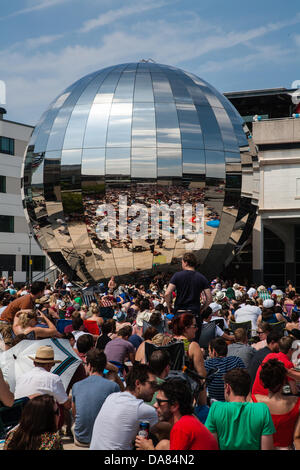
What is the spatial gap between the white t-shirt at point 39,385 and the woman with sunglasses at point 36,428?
1963mm

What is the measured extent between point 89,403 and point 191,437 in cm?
209

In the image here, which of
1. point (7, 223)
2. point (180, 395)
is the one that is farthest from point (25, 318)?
point (7, 223)

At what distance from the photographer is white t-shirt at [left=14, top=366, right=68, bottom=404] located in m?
5.76

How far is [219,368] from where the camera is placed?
6.89 metres

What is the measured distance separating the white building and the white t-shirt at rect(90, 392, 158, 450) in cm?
3887

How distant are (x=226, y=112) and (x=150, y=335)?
11253 millimetres

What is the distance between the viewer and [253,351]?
8156 millimetres

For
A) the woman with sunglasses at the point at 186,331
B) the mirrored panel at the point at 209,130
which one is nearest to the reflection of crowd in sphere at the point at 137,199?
the mirrored panel at the point at 209,130

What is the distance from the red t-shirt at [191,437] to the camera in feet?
13.4

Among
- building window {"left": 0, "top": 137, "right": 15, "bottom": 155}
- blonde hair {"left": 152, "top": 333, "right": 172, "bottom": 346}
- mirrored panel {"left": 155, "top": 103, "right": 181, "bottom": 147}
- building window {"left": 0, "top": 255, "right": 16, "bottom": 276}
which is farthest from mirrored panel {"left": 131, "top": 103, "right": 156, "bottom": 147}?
building window {"left": 0, "top": 137, "right": 15, "bottom": 155}

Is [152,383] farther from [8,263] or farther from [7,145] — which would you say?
[7,145]

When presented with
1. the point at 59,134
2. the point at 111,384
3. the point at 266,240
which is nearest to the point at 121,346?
the point at 111,384
